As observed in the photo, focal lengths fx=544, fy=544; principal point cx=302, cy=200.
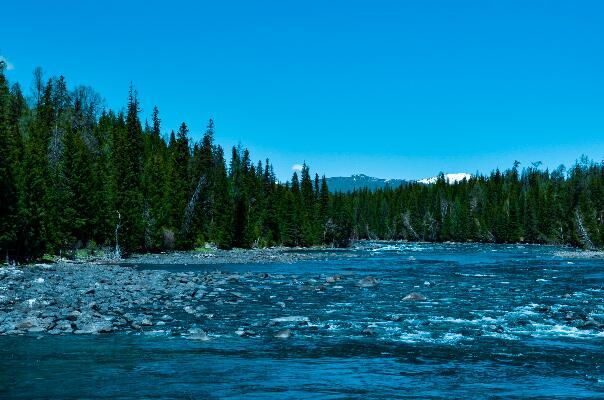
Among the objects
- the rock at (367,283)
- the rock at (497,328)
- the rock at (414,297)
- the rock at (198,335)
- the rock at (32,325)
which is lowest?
the rock at (497,328)

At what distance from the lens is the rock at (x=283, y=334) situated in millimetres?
19406

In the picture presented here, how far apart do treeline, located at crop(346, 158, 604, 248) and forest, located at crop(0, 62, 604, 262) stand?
0.44 metres

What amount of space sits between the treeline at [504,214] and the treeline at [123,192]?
18508mm


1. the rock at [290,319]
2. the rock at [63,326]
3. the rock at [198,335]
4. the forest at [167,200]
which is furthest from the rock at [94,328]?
the forest at [167,200]

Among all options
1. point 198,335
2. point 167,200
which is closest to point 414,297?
point 198,335

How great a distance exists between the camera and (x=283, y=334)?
19.7 m

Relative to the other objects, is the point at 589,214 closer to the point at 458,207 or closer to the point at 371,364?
the point at 458,207

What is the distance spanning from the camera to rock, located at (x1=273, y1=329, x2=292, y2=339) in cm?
1941

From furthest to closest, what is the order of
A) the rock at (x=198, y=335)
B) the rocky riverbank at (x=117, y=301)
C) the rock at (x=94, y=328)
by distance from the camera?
the rocky riverbank at (x=117, y=301), the rock at (x=94, y=328), the rock at (x=198, y=335)

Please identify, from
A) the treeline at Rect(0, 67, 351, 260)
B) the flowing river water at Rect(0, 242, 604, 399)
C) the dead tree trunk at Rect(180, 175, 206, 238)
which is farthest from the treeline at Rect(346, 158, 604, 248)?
the flowing river water at Rect(0, 242, 604, 399)

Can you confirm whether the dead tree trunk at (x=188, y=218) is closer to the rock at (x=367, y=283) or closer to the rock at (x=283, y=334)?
the rock at (x=367, y=283)

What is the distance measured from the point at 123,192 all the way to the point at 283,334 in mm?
54059

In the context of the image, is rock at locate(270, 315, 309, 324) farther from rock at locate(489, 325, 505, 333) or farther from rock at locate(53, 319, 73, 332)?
rock at locate(53, 319, 73, 332)

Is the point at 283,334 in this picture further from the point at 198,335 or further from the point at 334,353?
the point at 334,353
